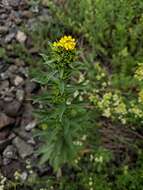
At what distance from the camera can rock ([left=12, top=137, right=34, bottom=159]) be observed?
4.81m

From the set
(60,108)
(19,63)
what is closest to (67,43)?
(60,108)

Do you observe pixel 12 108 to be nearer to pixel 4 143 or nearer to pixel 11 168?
pixel 4 143

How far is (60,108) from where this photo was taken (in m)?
3.89

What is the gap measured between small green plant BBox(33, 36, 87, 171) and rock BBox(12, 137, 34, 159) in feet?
1.03

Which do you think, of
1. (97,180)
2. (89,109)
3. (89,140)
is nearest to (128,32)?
(89,109)

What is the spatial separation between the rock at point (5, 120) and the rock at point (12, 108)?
1.9 inches

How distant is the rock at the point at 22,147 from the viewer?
4.81 metres

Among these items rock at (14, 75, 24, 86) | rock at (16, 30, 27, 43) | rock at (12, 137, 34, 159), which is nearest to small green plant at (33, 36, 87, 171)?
rock at (12, 137, 34, 159)

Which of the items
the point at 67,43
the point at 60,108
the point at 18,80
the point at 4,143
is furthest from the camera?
the point at 18,80

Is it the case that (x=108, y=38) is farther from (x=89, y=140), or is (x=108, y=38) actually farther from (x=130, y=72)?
(x=89, y=140)

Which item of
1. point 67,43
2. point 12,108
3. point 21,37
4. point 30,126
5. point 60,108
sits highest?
point 67,43

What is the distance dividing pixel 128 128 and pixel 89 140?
44cm

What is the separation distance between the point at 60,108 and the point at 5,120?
1.24 meters

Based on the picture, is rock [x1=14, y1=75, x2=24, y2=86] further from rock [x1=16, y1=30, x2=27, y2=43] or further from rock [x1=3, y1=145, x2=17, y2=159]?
rock [x1=3, y1=145, x2=17, y2=159]
